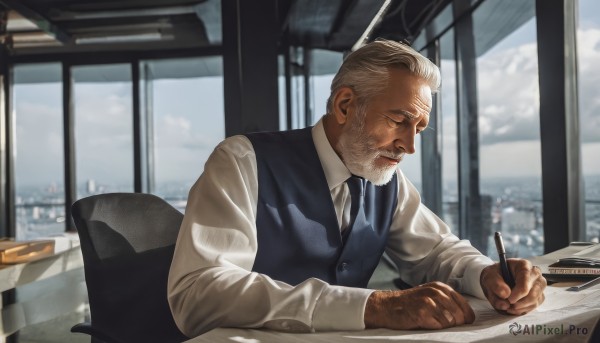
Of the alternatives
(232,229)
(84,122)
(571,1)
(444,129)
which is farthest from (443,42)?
A: (232,229)

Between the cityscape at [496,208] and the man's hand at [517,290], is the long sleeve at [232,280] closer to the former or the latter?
the man's hand at [517,290]

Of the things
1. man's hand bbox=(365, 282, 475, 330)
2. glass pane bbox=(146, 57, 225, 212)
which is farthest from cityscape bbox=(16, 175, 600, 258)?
man's hand bbox=(365, 282, 475, 330)

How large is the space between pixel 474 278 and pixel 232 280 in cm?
57

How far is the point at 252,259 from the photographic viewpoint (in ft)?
4.12

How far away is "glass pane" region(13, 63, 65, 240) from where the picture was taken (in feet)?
24.1

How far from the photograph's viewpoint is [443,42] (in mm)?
5930

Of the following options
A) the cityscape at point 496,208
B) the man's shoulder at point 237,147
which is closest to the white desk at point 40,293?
the cityscape at point 496,208

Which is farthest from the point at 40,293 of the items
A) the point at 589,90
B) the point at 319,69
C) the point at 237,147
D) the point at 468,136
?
the point at 319,69

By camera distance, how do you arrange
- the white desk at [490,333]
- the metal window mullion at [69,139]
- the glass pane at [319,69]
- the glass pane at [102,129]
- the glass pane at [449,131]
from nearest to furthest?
the white desk at [490,333]
the glass pane at [449,131]
the glass pane at [319,69]
the metal window mullion at [69,139]
the glass pane at [102,129]

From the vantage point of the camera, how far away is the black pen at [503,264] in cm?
113

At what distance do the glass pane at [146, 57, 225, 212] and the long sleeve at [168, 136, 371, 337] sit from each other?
5.98 meters

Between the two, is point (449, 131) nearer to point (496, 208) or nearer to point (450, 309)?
point (496, 208)

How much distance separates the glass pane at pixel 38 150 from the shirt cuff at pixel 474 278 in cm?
687

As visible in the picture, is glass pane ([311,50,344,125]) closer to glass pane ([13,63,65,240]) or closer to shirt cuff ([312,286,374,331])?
glass pane ([13,63,65,240])
